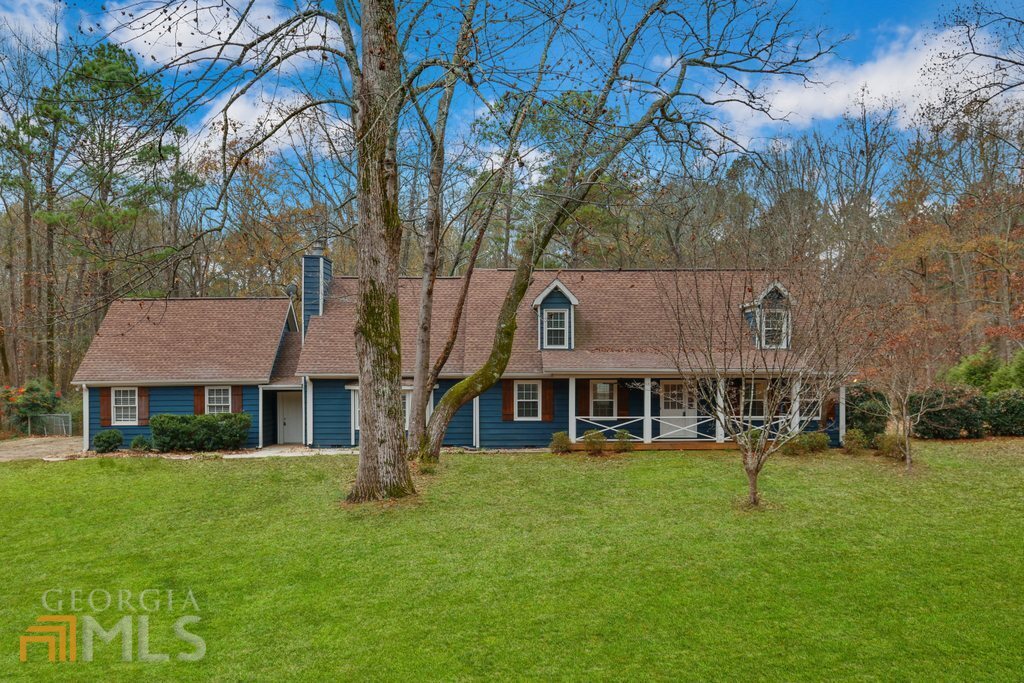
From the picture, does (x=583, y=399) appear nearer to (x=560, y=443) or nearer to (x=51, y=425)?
(x=560, y=443)

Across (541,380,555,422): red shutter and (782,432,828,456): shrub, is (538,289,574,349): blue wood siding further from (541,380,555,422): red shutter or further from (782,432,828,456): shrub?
(782,432,828,456): shrub

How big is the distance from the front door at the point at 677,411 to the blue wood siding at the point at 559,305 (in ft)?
10.3

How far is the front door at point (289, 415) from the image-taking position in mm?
20891

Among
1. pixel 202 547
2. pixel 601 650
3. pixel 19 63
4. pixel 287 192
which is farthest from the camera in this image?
pixel 287 192

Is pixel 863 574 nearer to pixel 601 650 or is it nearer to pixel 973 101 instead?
pixel 601 650

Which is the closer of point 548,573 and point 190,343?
point 548,573

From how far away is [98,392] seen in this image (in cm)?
1936

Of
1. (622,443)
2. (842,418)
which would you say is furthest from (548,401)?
(842,418)

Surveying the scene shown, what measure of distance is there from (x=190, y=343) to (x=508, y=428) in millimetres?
10766

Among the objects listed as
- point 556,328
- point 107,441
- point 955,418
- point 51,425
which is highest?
point 556,328

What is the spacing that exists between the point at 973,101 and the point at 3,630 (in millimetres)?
11753

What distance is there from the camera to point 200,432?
Result: 1838 centimetres

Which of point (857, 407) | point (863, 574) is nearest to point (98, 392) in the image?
point (863, 574)

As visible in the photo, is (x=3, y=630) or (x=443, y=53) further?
(x=443, y=53)
